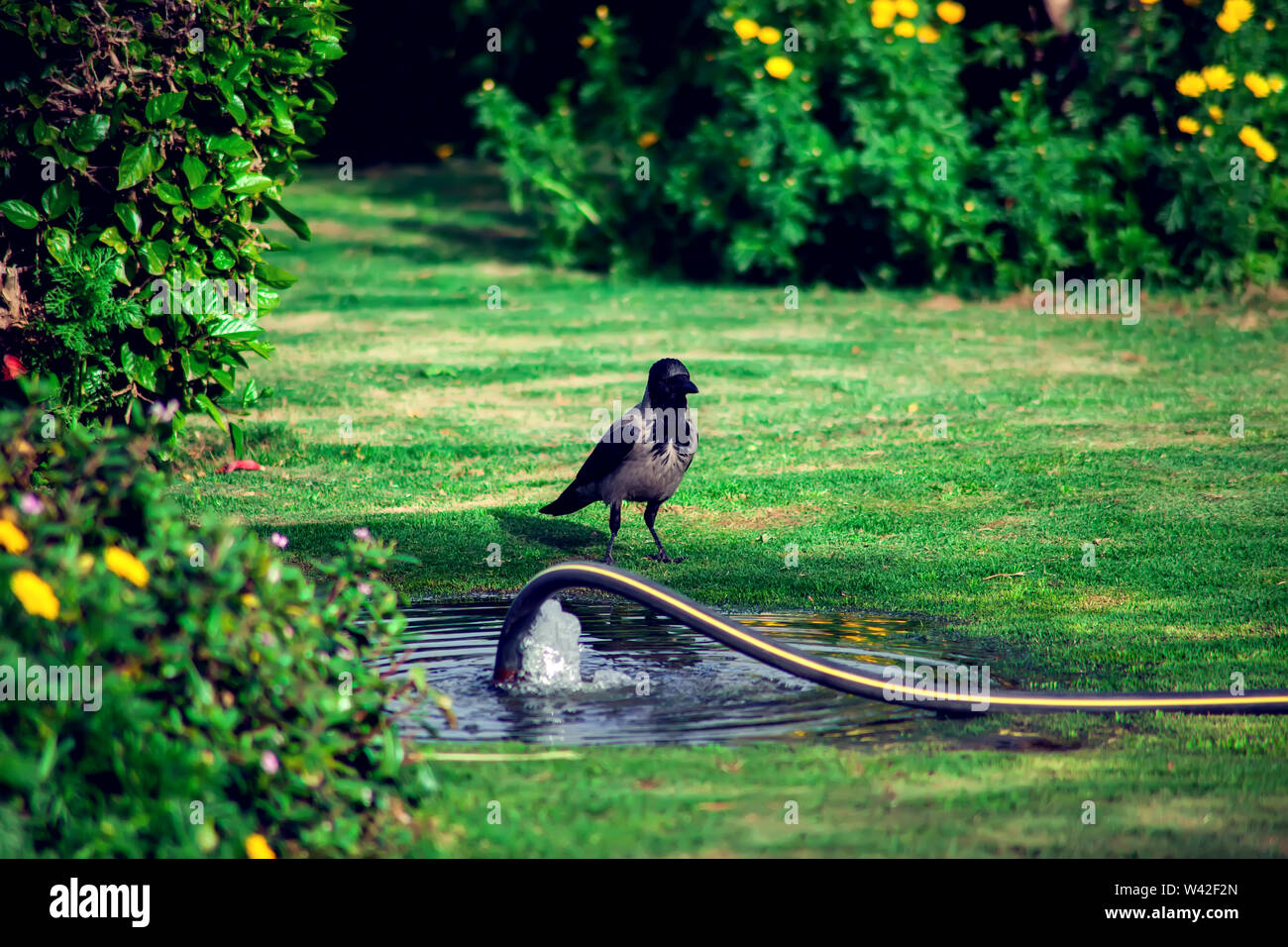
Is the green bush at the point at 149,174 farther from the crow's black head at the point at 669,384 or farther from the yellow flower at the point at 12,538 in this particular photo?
the yellow flower at the point at 12,538

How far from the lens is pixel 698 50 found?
717 inches

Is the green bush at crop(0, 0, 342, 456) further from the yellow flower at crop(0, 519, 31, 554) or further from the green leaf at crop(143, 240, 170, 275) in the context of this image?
the yellow flower at crop(0, 519, 31, 554)

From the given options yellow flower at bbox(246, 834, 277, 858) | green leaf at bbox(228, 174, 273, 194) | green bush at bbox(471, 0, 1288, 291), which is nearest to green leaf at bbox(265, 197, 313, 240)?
green leaf at bbox(228, 174, 273, 194)

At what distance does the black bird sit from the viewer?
8211 millimetres

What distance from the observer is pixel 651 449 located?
8203 millimetres

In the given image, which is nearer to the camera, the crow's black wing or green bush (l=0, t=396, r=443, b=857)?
green bush (l=0, t=396, r=443, b=857)

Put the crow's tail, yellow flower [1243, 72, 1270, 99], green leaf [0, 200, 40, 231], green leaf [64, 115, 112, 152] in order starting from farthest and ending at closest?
yellow flower [1243, 72, 1270, 99] → the crow's tail → green leaf [0, 200, 40, 231] → green leaf [64, 115, 112, 152]

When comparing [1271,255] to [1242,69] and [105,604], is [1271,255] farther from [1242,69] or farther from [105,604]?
[105,604]

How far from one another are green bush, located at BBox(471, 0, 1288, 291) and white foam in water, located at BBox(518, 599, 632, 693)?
9.78m

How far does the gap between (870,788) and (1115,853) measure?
82 cm

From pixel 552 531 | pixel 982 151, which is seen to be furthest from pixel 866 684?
pixel 982 151

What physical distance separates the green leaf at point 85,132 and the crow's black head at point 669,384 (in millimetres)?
3252

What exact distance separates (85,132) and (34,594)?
17.6 ft

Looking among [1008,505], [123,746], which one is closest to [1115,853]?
[123,746]
